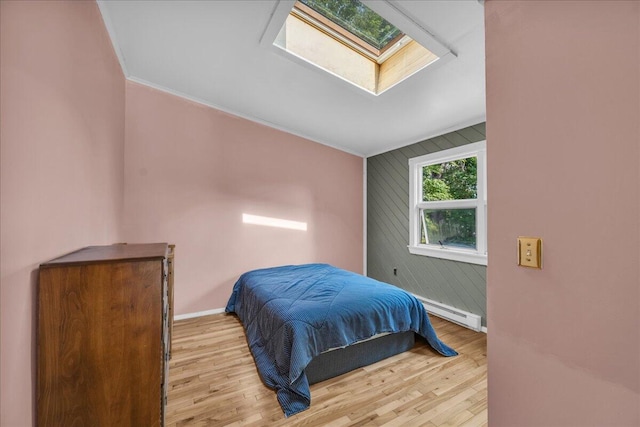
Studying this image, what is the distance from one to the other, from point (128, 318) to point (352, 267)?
369cm

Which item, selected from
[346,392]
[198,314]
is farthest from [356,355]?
[198,314]

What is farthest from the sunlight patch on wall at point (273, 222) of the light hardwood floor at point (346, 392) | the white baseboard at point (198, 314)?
the light hardwood floor at point (346, 392)

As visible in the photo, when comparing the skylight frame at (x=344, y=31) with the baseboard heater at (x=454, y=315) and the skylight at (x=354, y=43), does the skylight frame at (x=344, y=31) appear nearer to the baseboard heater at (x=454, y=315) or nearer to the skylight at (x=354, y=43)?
the skylight at (x=354, y=43)

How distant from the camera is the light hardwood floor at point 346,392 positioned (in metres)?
1.59

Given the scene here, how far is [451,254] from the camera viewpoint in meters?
3.15

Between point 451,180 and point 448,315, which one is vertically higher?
point 451,180

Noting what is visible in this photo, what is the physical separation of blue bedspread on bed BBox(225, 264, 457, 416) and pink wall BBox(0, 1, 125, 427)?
49.1 inches

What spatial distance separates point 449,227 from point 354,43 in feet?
7.99

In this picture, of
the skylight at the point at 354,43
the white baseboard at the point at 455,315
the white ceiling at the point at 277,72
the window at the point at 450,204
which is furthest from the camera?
the window at the point at 450,204

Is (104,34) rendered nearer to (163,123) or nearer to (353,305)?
(163,123)

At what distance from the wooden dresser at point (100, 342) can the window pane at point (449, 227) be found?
319 centimetres

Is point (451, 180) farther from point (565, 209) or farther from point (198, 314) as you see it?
point (198, 314)

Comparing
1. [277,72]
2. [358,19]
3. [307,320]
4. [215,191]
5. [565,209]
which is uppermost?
[358,19]

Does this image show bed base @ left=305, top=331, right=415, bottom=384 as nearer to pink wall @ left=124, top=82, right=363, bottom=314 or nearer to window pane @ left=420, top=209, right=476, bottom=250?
window pane @ left=420, top=209, right=476, bottom=250
